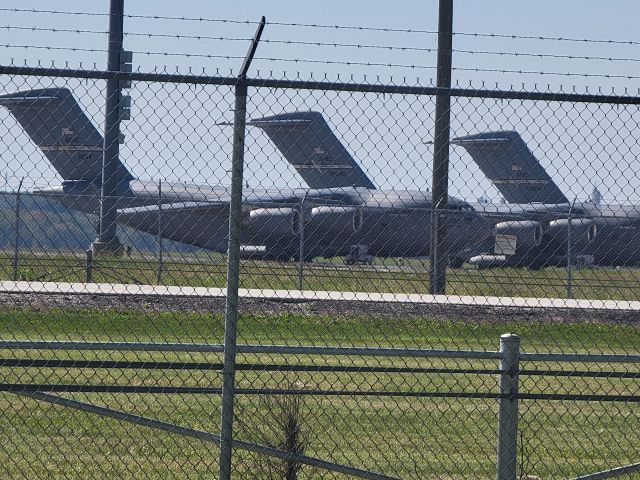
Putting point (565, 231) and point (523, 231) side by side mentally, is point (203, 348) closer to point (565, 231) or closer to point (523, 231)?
point (523, 231)

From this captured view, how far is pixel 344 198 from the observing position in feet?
121

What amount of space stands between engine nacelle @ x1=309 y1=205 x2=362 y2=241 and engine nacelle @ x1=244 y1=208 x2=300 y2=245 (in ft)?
2.02

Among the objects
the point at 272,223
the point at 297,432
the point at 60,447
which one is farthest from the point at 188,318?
the point at 272,223

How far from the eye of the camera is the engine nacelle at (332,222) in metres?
34.7

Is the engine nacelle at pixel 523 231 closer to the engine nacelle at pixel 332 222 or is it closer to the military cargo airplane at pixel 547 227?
the military cargo airplane at pixel 547 227

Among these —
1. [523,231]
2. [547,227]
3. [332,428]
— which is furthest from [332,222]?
[332,428]

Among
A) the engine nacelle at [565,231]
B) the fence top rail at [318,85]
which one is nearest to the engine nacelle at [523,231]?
the engine nacelle at [565,231]

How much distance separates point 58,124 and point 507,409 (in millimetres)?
9459

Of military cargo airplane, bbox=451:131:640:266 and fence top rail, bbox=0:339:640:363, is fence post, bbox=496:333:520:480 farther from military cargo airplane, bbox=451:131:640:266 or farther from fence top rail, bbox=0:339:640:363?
military cargo airplane, bbox=451:131:640:266

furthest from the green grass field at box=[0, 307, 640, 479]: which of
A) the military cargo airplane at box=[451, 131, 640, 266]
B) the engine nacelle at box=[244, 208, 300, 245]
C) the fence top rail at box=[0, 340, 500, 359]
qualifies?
the military cargo airplane at box=[451, 131, 640, 266]

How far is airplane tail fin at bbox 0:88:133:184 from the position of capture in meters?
9.68

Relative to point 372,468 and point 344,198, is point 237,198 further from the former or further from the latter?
point 344,198

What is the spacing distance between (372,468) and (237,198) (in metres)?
2.41

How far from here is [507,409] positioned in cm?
619
